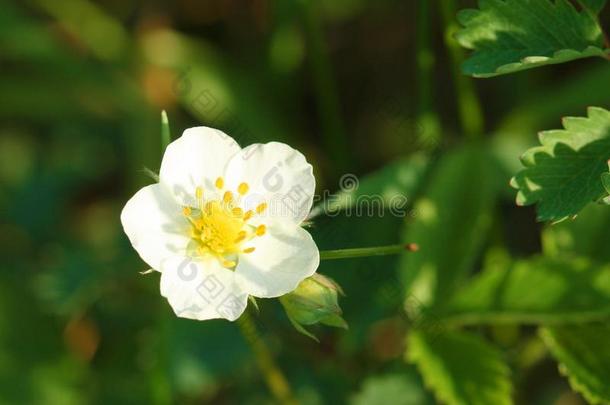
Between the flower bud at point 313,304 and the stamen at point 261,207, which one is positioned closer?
the flower bud at point 313,304

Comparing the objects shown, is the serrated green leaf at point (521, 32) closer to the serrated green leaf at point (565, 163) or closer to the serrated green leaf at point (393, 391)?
the serrated green leaf at point (565, 163)

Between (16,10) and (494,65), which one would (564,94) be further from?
(16,10)

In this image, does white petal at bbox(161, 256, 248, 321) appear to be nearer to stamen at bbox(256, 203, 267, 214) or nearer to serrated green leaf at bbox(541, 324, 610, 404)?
stamen at bbox(256, 203, 267, 214)

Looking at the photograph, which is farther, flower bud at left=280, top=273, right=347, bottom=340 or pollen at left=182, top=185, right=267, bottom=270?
pollen at left=182, top=185, right=267, bottom=270

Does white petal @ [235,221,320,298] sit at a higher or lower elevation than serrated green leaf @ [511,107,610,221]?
lower

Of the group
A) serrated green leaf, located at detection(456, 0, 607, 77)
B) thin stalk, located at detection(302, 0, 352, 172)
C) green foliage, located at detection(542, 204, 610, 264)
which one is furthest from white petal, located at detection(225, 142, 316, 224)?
thin stalk, located at detection(302, 0, 352, 172)

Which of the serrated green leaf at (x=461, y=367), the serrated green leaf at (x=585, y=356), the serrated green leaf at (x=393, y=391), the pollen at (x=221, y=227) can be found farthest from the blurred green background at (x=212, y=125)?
the pollen at (x=221, y=227)

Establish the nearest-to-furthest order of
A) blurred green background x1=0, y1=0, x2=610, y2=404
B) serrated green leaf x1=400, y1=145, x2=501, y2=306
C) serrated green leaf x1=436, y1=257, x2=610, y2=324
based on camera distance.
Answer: serrated green leaf x1=436, y1=257, x2=610, y2=324 < serrated green leaf x1=400, y1=145, x2=501, y2=306 < blurred green background x1=0, y1=0, x2=610, y2=404
